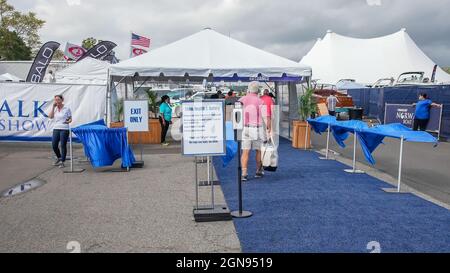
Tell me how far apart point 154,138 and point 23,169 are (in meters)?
5.97

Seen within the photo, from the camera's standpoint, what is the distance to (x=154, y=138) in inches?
625

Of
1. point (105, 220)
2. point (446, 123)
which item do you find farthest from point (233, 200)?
point (446, 123)

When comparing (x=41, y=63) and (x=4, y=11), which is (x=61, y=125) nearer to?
(x=41, y=63)

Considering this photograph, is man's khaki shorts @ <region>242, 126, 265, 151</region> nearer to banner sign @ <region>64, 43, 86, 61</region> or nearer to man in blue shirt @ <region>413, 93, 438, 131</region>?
man in blue shirt @ <region>413, 93, 438, 131</region>

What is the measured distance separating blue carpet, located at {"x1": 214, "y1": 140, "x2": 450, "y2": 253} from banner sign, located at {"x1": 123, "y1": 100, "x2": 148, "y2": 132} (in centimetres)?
255

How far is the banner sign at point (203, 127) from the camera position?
6.11m

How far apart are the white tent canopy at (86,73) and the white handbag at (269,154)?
1585cm

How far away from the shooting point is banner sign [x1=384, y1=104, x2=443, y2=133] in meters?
16.8

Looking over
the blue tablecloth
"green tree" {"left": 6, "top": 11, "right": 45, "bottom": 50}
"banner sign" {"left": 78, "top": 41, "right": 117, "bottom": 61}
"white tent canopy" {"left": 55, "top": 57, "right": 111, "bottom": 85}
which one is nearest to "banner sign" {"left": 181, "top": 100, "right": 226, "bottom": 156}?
the blue tablecloth

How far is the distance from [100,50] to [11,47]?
33.0 metres

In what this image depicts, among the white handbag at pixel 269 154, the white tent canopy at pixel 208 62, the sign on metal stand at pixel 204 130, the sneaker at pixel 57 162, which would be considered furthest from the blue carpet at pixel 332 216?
the white tent canopy at pixel 208 62

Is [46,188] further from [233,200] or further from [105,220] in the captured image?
[233,200]

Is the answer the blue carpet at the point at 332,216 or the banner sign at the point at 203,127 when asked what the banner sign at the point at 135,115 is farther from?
the banner sign at the point at 203,127

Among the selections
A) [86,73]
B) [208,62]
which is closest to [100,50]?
[86,73]
